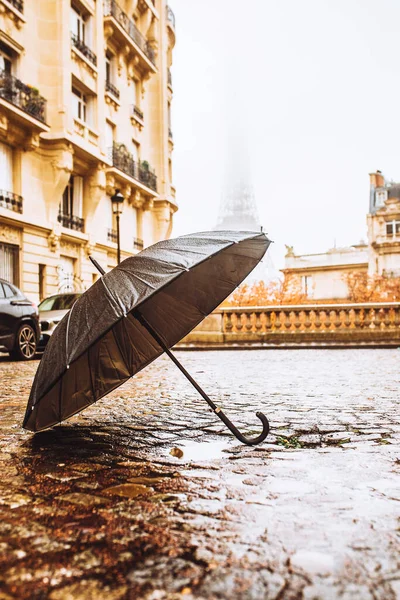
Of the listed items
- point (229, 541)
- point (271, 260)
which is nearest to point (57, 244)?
point (229, 541)

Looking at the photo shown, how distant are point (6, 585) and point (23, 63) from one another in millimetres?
21520

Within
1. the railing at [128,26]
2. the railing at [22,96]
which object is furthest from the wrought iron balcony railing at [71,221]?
the railing at [128,26]

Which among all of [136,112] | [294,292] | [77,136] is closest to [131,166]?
[136,112]

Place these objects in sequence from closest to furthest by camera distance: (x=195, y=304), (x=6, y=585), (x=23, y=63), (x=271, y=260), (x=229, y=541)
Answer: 1. (x=6, y=585)
2. (x=229, y=541)
3. (x=195, y=304)
4. (x=23, y=63)
5. (x=271, y=260)

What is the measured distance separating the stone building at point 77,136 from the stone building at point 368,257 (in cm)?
2439

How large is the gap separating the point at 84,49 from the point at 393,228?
3808 cm

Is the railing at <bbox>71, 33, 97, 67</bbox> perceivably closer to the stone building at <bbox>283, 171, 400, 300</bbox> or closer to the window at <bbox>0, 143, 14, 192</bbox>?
the window at <bbox>0, 143, 14, 192</bbox>

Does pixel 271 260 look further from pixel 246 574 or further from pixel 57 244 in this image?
pixel 246 574

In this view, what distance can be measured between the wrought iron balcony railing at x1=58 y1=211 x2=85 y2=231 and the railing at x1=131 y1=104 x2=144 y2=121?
25.8 ft

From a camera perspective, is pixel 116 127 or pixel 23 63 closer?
pixel 23 63

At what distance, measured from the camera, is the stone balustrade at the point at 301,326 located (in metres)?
17.6

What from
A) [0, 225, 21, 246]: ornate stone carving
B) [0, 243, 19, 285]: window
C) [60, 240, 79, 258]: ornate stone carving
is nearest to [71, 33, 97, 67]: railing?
[60, 240, 79, 258]: ornate stone carving

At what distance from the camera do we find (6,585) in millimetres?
1824

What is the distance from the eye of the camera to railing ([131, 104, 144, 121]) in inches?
1137
